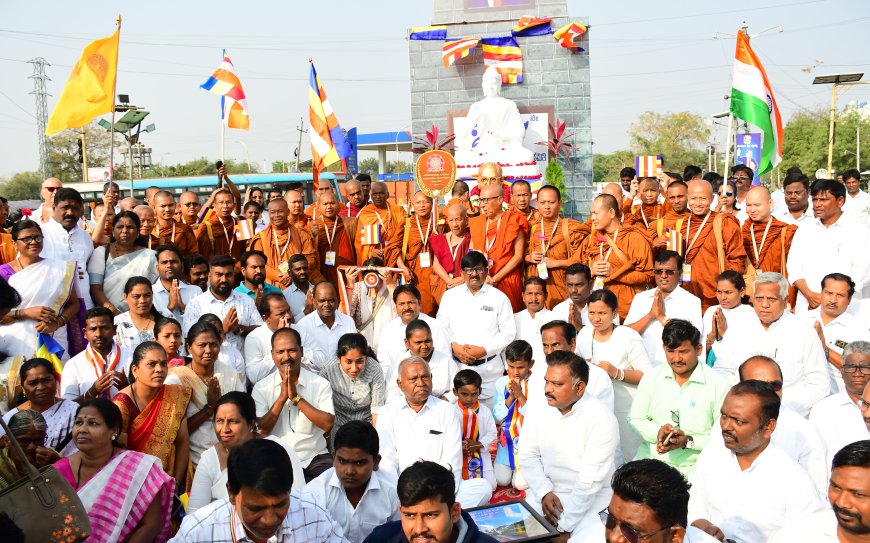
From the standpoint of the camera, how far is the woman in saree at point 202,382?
15.7ft

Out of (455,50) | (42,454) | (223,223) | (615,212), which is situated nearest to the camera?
(42,454)

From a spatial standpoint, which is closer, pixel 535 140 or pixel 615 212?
pixel 615 212

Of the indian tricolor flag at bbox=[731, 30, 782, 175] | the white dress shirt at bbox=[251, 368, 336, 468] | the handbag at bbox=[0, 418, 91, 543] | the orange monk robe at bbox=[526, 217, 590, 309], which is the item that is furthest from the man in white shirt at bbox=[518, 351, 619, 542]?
the indian tricolor flag at bbox=[731, 30, 782, 175]

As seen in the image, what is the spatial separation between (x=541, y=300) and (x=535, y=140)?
646 cm

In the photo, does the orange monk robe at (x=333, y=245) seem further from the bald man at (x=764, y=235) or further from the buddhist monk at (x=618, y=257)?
the bald man at (x=764, y=235)

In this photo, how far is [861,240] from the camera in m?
6.67

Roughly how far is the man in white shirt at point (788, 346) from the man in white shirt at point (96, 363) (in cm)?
467

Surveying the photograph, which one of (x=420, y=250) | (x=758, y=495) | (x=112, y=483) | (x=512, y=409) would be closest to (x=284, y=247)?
(x=420, y=250)

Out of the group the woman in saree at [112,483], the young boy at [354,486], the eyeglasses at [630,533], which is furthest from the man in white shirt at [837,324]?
the woman in saree at [112,483]

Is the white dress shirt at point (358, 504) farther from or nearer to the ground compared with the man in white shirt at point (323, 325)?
nearer to the ground

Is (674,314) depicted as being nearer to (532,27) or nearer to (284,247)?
(284,247)

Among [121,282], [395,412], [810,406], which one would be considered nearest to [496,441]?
[395,412]

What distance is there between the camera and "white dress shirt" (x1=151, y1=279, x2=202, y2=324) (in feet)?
20.8

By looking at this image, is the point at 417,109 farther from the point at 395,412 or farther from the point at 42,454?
the point at 42,454
